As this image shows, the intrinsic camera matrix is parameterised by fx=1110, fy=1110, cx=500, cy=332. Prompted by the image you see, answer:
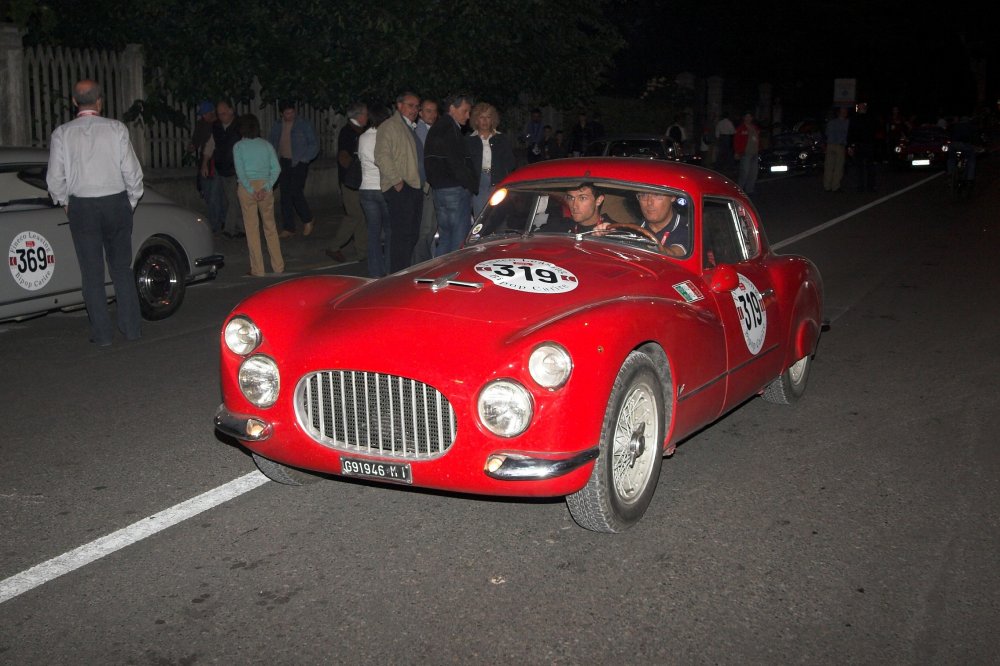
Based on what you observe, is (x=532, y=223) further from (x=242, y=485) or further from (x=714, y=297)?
(x=242, y=485)

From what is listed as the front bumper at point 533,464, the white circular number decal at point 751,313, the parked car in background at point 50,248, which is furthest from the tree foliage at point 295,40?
the front bumper at point 533,464

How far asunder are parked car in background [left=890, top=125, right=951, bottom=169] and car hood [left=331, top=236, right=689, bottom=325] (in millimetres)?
34959

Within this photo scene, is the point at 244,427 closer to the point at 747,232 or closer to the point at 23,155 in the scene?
the point at 747,232

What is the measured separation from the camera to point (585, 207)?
243 inches

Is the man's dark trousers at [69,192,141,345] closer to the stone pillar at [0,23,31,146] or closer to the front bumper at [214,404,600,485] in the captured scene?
the front bumper at [214,404,600,485]

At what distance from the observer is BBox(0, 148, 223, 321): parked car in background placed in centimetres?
827

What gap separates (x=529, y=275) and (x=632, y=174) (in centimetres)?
123

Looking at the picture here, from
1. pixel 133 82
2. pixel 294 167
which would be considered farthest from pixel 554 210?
pixel 133 82

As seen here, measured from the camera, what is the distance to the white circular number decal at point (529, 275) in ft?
16.6

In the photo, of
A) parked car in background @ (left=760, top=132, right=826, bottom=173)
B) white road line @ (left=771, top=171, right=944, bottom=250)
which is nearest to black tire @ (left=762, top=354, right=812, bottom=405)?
white road line @ (left=771, top=171, right=944, bottom=250)

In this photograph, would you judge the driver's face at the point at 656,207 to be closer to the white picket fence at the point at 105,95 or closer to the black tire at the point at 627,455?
the black tire at the point at 627,455

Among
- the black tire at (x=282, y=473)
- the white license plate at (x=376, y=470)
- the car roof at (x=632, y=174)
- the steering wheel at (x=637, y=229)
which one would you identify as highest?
the car roof at (x=632, y=174)

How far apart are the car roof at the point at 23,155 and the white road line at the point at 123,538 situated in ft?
14.7

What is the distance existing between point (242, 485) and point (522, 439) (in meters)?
1.70
